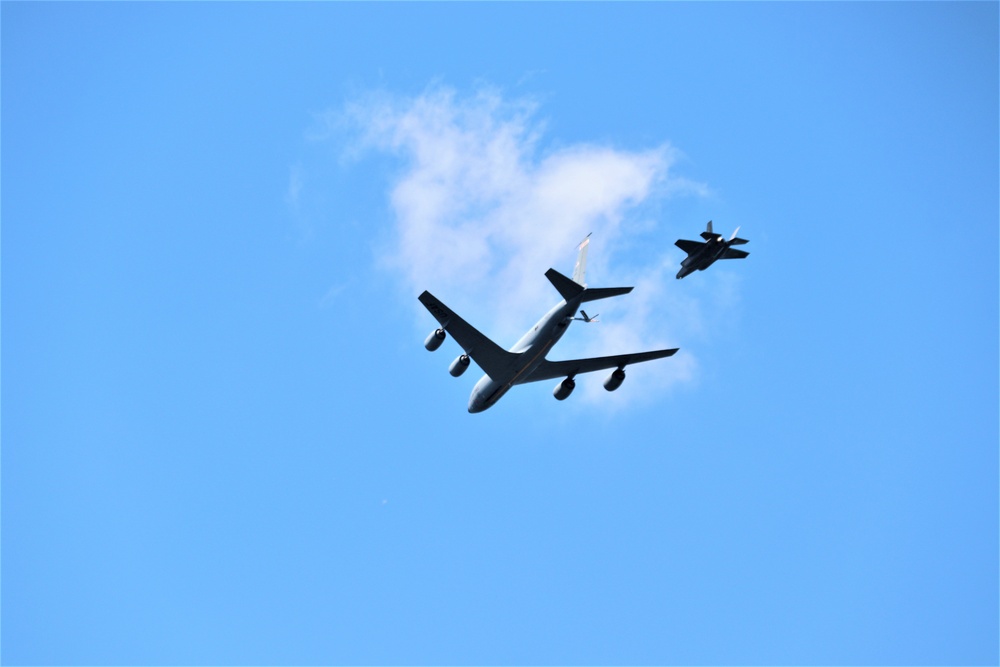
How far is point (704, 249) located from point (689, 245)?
0.90 meters

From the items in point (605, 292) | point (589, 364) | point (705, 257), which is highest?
point (705, 257)

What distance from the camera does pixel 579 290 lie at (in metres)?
36.6

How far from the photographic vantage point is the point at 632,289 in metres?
36.3

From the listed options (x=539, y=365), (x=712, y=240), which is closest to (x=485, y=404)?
(x=539, y=365)

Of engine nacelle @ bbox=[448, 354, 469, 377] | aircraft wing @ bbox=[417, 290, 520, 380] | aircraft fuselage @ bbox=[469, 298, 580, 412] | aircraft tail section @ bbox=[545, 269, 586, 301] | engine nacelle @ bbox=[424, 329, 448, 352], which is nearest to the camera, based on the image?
aircraft tail section @ bbox=[545, 269, 586, 301]

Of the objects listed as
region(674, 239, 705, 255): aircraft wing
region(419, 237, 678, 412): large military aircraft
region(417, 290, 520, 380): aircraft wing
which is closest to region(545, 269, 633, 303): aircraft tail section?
region(419, 237, 678, 412): large military aircraft

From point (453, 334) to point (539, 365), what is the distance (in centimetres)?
550

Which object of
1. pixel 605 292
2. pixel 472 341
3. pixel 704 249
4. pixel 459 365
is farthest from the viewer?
pixel 704 249

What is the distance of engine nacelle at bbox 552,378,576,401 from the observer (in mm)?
44844

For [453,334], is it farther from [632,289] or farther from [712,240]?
[712,240]

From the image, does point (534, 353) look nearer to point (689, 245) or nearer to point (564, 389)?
point (564, 389)

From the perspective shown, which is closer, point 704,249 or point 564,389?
point 564,389

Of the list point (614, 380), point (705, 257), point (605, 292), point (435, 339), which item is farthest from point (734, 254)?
point (435, 339)

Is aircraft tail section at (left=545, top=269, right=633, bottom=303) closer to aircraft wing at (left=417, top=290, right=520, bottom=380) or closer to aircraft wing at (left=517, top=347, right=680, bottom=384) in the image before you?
aircraft wing at (left=417, top=290, right=520, bottom=380)
